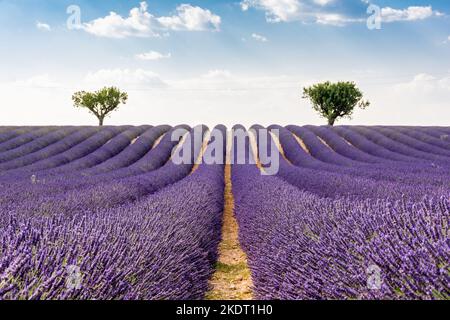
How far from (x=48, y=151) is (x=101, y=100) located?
17.9 m

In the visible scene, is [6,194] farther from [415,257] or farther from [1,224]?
[415,257]

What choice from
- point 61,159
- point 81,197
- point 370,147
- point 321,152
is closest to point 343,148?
point 370,147

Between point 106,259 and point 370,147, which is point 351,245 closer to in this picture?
point 106,259

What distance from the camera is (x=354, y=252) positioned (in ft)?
8.85

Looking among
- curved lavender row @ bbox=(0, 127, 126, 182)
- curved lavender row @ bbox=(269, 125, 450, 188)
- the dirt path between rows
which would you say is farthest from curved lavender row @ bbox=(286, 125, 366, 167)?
curved lavender row @ bbox=(0, 127, 126, 182)

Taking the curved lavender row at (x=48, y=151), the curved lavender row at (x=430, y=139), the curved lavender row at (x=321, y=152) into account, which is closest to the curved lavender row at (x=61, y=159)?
the curved lavender row at (x=48, y=151)

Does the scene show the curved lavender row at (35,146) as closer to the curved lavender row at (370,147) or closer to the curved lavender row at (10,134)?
the curved lavender row at (10,134)

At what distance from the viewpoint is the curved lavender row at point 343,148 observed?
15.6 m

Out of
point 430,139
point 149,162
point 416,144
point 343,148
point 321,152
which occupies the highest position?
point 430,139

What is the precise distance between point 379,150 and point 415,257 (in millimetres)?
16148

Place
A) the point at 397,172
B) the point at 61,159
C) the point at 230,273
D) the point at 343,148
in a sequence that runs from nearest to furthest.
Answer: the point at 230,273
the point at 397,172
the point at 61,159
the point at 343,148

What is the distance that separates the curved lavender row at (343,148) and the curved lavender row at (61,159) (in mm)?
10265

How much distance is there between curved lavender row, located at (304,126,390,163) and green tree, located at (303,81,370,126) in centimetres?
894

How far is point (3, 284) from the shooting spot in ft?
6.36
